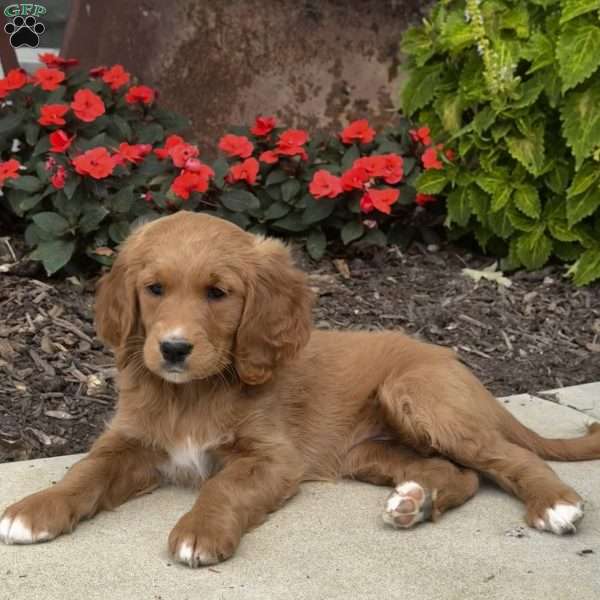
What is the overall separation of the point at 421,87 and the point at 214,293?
334 centimetres

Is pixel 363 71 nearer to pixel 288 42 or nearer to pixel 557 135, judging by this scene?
pixel 288 42

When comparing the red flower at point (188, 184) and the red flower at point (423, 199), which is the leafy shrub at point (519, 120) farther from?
the red flower at point (188, 184)

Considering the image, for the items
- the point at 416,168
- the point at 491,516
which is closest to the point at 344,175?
the point at 416,168

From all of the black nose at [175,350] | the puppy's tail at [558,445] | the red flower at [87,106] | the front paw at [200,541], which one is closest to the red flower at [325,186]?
the red flower at [87,106]

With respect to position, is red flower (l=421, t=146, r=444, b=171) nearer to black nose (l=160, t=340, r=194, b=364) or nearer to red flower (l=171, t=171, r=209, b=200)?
red flower (l=171, t=171, r=209, b=200)

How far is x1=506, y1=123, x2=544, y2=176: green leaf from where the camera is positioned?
620 centimetres

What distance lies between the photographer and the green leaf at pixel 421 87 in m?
6.62

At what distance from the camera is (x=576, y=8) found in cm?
586

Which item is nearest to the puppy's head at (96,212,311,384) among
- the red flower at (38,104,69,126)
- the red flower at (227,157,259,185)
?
the red flower at (227,157,259,185)

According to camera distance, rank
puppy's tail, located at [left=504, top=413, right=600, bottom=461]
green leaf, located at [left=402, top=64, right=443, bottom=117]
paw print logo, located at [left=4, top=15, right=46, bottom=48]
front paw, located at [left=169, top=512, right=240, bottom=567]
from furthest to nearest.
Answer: paw print logo, located at [left=4, top=15, right=46, bottom=48]
green leaf, located at [left=402, top=64, right=443, bottom=117]
puppy's tail, located at [left=504, top=413, right=600, bottom=461]
front paw, located at [left=169, top=512, right=240, bottom=567]

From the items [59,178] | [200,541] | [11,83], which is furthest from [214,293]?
[11,83]

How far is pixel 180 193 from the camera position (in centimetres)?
580

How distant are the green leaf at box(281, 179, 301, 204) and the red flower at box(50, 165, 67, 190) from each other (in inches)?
49.4

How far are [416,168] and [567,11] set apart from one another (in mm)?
1320
